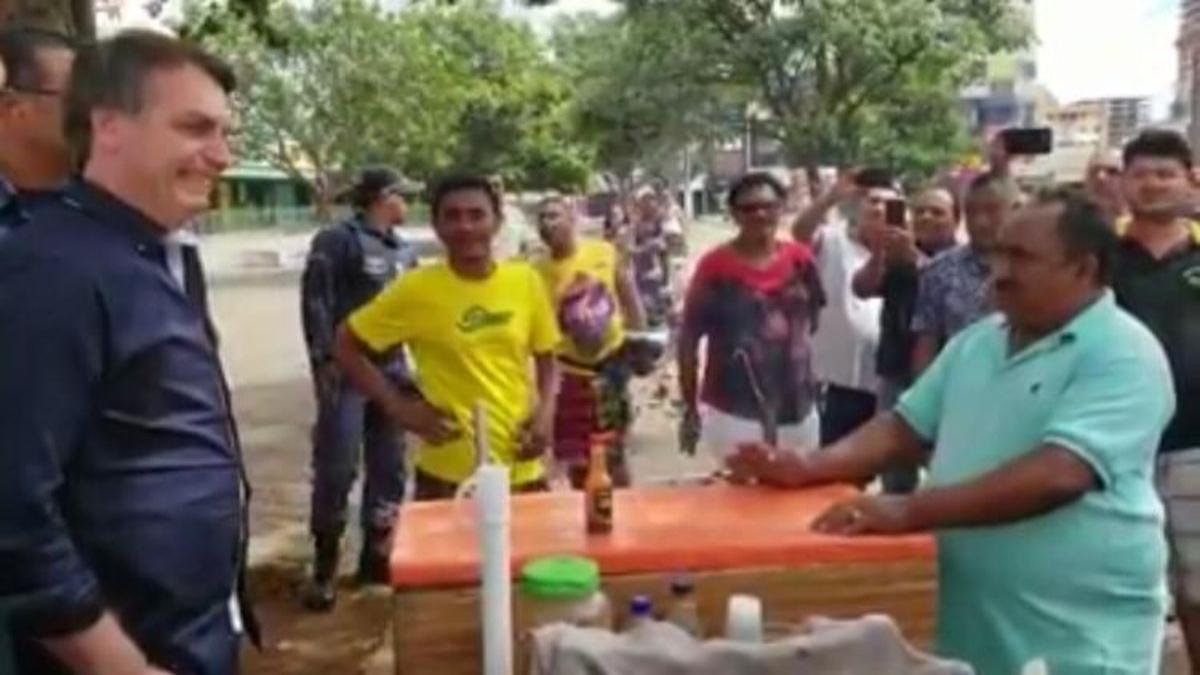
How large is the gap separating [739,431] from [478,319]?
133cm

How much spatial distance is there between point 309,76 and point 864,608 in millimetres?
37941

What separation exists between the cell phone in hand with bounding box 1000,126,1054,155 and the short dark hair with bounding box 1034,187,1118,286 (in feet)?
8.69

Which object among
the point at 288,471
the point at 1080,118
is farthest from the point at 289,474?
the point at 1080,118

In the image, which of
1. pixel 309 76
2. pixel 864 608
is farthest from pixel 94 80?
pixel 309 76

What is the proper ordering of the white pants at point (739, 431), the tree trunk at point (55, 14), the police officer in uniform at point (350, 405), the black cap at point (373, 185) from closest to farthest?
the tree trunk at point (55, 14), the white pants at point (739, 431), the police officer in uniform at point (350, 405), the black cap at point (373, 185)

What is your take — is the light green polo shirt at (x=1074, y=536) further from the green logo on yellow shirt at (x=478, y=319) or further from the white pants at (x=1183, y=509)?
the green logo on yellow shirt at (x=478, y=319)

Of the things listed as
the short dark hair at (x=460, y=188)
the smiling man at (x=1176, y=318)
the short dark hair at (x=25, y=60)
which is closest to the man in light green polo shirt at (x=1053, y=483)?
the smiling man at (x=1176, y=318)

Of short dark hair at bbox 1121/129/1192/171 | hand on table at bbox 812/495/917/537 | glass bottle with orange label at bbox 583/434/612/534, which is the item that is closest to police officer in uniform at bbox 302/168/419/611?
short dark hair at bbox 1121/129/1192/171

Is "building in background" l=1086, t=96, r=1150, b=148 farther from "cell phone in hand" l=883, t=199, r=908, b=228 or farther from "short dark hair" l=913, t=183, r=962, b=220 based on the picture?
"cell phone in hand" l=883, t=199, r=908, b=228

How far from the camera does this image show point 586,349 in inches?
244

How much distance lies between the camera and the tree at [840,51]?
27250 mm

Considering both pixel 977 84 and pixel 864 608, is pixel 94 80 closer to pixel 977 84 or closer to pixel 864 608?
pixel 864 608

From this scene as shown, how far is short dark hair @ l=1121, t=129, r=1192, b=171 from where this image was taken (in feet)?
14.1

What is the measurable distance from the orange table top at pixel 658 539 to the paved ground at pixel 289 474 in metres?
2.53
